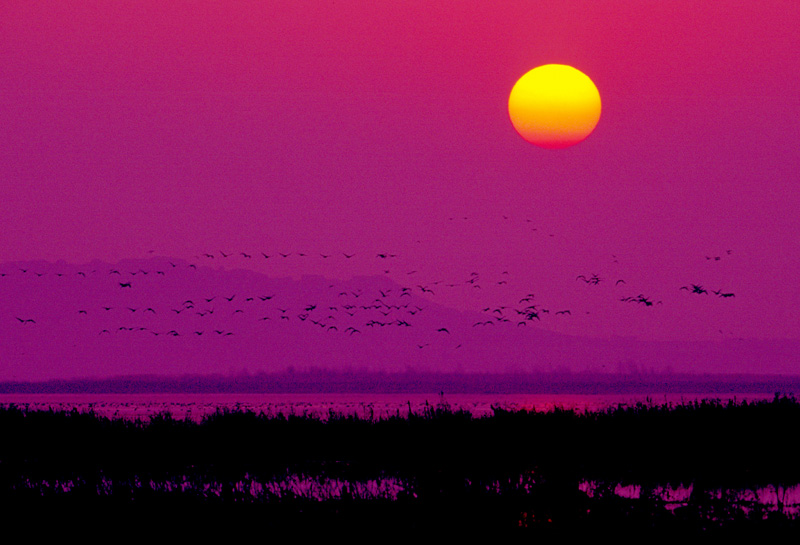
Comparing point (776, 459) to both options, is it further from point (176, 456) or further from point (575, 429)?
point (176, 456)

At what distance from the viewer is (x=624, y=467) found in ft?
68.6

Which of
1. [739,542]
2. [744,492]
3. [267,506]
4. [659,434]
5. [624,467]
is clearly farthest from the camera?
[659,434]

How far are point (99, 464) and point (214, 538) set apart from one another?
9.08m

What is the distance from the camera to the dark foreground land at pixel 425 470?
13.8 m

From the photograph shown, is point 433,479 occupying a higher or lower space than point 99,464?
higher

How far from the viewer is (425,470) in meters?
17.0

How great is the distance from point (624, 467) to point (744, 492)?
295cm

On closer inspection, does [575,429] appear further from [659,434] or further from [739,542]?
[739,542]

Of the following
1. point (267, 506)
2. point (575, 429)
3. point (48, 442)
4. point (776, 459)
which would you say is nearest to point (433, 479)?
point (267, 506)

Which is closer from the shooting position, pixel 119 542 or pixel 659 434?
pixel 119 542

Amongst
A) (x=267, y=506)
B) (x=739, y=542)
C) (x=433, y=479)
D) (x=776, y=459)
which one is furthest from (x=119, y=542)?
(x=776, y=459)

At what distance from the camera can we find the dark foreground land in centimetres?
1383

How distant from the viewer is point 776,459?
2205 centimetres

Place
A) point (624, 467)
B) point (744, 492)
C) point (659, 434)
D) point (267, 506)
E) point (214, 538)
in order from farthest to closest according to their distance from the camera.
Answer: point (659, 434) → point (624, 467) → point (744, 492) → point (267, 506) → point (214, 538)
